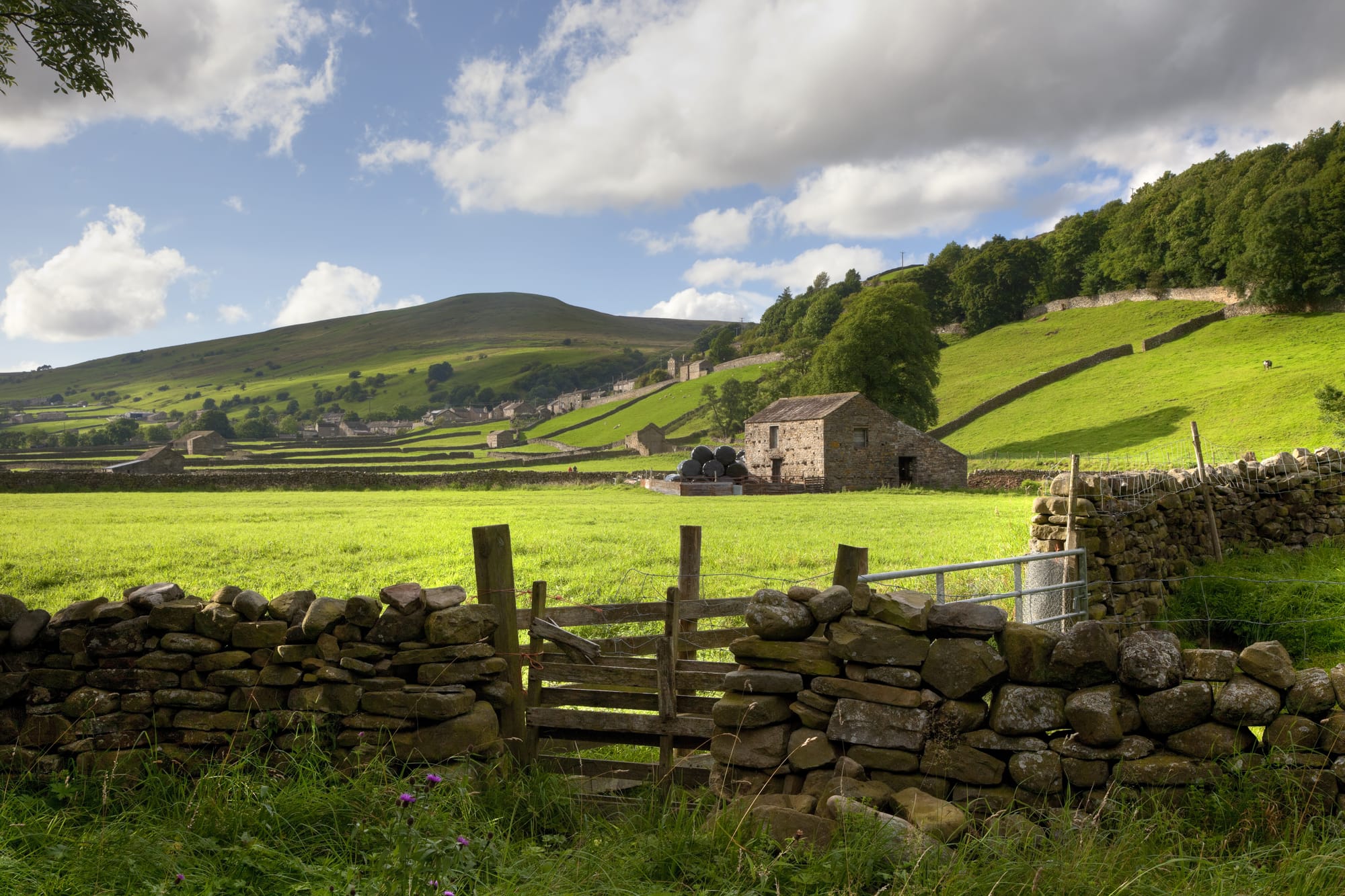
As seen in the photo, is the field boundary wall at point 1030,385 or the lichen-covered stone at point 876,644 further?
the field boundary wall at point 1030,385

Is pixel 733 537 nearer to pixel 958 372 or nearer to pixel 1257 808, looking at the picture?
pixel 1257 808

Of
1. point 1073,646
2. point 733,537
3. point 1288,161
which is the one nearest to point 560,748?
point 1073,646

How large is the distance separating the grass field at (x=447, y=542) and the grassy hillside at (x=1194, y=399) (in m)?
18.3

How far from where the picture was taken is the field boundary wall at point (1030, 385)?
6110 centimetres

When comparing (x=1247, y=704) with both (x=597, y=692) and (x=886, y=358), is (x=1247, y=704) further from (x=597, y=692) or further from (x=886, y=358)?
(x=886, y=358)

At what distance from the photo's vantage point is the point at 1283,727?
3.90 metres

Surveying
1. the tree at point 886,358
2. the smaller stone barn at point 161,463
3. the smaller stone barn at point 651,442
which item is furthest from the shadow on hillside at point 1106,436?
the smaller stone barn at point 161,463

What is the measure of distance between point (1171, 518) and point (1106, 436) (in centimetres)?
4173

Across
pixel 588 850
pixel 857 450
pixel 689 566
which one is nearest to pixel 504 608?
pixel 588 850

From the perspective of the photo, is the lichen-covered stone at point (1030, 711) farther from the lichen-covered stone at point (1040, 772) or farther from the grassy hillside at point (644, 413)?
the grassy hillside at point (644, 413)

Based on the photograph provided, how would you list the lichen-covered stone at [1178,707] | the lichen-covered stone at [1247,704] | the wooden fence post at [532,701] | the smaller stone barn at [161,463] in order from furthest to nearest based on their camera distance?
the smaller stone barn at [161,463]
the wooden fence post at [532,701]
the lichen-covered stone at [1178,707]
the lichen-covered stone at [1247,704]

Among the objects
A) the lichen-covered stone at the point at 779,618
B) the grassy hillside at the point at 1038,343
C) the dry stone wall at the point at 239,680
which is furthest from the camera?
the grassy hillside at the point at 1038,343

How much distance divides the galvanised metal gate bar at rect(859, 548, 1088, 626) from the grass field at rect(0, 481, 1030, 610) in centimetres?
188

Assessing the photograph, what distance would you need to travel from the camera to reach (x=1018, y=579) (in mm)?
7871
